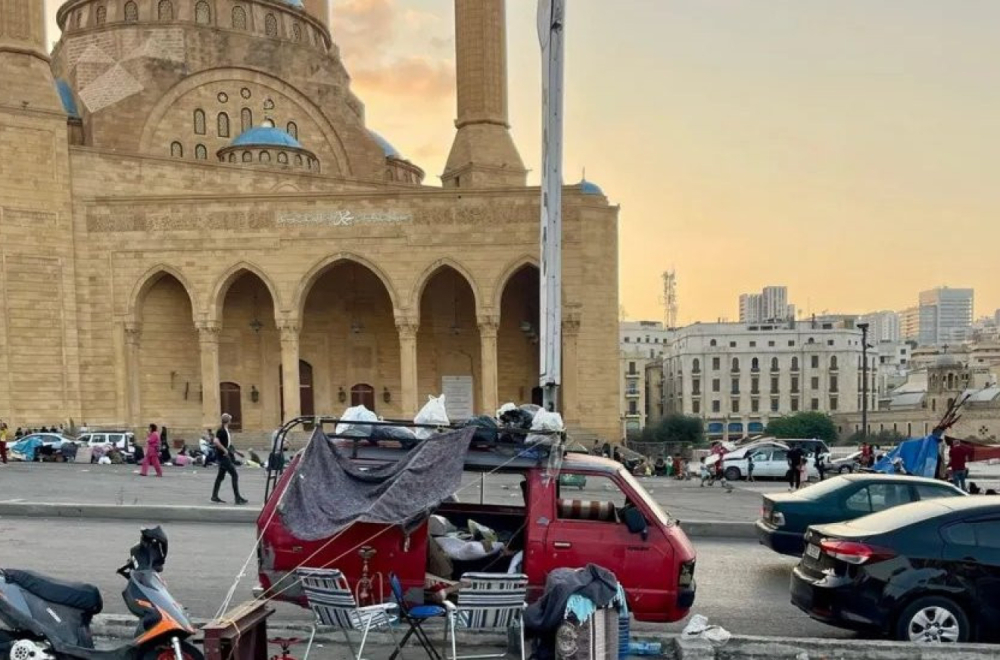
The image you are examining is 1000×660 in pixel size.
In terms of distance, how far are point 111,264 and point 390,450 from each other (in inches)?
1196

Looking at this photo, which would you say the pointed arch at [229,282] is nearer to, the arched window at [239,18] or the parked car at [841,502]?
the arched window at [239,18]

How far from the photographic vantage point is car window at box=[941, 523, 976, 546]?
6016 millimetres

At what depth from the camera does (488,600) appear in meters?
5.15

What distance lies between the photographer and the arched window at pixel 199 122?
134ft

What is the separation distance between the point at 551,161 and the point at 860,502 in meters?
7.57

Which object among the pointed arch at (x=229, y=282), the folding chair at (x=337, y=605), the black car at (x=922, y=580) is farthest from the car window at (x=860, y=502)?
the pointed arch at (x=229, y=282)

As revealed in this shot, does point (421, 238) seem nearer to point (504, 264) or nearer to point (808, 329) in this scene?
point (504, 264)

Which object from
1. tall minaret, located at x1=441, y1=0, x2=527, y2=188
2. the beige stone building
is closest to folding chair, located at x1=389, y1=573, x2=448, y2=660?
the beige stone building

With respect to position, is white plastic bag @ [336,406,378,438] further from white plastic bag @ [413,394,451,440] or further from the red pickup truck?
the red pickup truck

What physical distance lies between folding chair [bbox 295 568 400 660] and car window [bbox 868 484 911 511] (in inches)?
254

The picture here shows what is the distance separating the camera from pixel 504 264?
31.4 meters

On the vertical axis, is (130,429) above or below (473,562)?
below

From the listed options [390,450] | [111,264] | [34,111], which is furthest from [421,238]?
[390,450]

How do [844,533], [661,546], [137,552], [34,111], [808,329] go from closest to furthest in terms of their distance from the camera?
[137,552]
[661,546]
[844,533]
[34,111]
[808,329]
